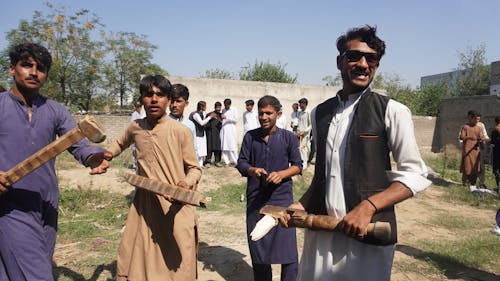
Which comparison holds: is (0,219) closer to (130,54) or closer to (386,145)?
(386,145)

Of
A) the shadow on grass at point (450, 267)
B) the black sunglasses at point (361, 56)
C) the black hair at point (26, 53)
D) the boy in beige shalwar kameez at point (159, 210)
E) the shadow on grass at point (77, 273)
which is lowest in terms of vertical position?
the shadow on grass at point (450, 267)

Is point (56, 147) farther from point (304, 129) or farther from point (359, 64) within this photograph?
point (304, 129)

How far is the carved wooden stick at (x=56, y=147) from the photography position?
7.27 ft

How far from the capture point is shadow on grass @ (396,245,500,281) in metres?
4.52

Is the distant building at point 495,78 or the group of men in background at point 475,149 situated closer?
the group of men in background at point 475,149

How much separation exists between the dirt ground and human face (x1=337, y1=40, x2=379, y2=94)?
3009 mm

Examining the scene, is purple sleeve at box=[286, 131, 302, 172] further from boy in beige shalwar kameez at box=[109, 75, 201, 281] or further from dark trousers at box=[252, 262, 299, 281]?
boy in beige shalwar kameez at box=[109, 75, 201, 281]

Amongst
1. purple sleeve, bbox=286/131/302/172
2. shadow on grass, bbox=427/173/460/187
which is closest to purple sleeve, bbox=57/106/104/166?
purple sleeve, bbox=286/131/302/172

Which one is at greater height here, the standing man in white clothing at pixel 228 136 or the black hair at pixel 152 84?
the black hair at pixel 152 84

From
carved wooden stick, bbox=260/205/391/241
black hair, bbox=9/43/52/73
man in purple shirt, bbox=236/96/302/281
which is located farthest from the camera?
man in purple shirt, bbox=236/96/302/281

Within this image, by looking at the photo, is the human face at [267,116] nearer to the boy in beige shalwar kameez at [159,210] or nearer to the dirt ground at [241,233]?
the boy in beige shalwar kameez at [159,210]

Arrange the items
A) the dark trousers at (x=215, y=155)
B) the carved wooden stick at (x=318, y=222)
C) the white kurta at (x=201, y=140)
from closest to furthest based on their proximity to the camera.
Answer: the carved wooden stick at (x=318, y=222)
the white kurta at (x=201, y=140)
the dark trousers at (x=215, y=155)

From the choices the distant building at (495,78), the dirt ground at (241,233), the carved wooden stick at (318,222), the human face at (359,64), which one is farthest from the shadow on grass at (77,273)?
the distant building at (495,78)

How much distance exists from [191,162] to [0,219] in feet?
4.30
